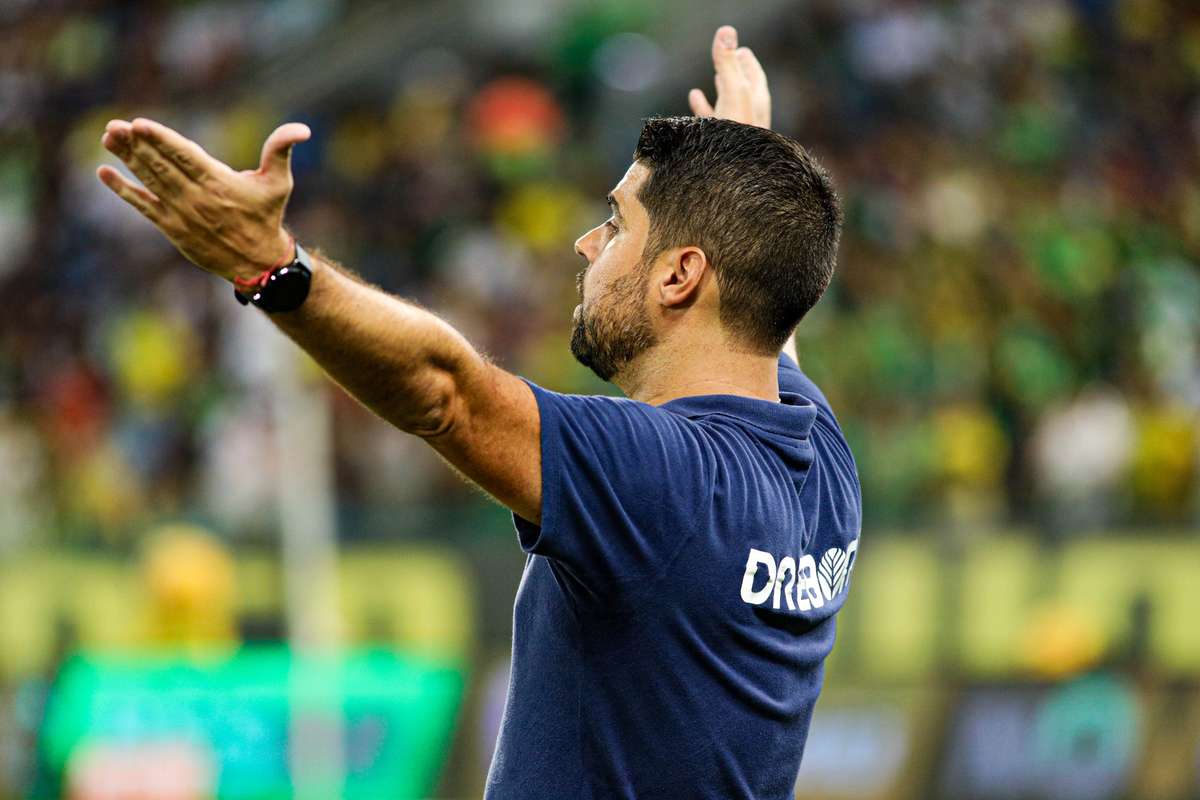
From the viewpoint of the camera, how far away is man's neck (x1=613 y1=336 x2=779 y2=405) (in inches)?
131

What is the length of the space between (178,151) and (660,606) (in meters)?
1.05

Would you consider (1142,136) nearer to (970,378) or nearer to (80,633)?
(970,378)

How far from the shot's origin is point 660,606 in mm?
3072

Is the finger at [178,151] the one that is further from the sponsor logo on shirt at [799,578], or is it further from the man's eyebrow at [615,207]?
the sponsor logo on shirt at [799,578]

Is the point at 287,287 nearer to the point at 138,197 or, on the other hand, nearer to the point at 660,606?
the point at 138,197

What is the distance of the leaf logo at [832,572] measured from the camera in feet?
11.3

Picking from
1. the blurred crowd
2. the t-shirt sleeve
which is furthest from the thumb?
the blurred crowd

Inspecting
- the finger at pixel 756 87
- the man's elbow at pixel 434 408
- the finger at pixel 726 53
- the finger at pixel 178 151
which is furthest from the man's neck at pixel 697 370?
the finger at pixel 726 53

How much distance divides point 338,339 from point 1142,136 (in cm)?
1243

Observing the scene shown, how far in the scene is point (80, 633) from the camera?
10867 mm

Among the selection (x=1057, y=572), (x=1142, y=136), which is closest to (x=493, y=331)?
(x=1057, y=572)

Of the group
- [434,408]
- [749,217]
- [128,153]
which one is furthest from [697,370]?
[128,153]

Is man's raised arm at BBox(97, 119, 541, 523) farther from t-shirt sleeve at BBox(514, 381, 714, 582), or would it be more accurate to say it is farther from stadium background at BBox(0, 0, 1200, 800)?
stadium background at BBox(0, 0, 1200, 800)

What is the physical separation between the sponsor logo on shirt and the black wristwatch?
888mm
